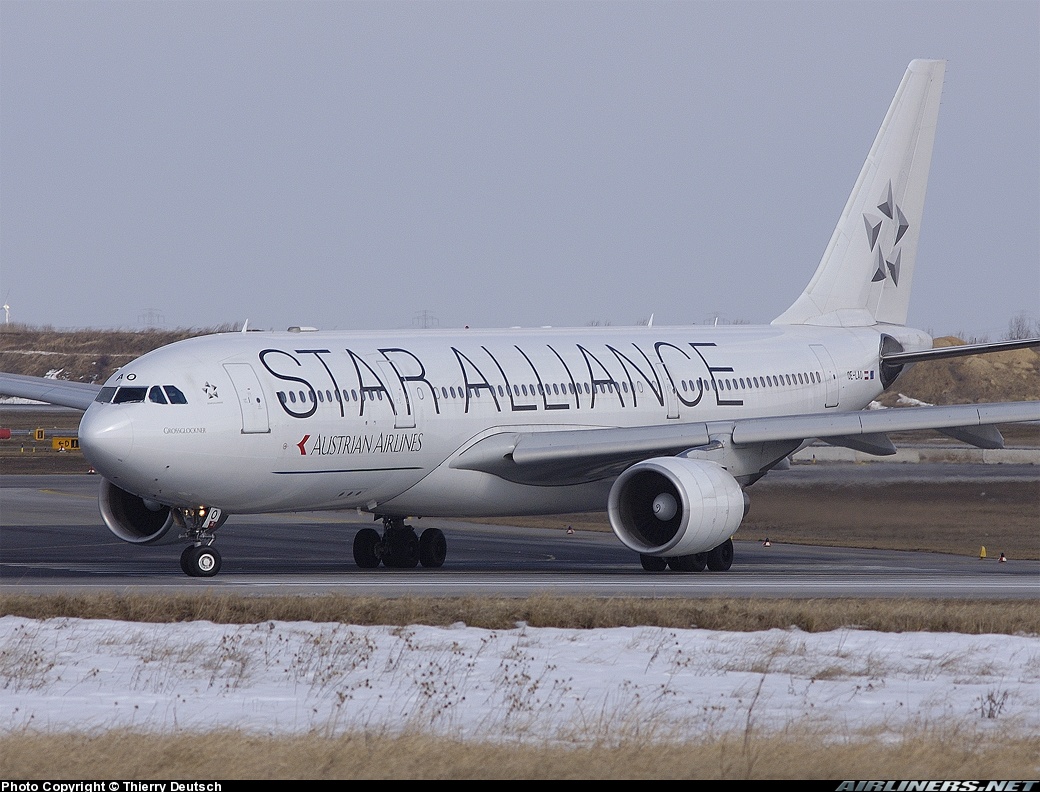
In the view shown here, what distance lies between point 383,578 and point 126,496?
4688mm

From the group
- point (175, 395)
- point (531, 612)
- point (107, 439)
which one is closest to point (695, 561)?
point (175, 395)

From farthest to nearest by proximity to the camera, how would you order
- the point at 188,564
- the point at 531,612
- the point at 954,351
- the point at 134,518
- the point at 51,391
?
1. the point at 954,351
2. the point at 51,391
3. the point at 134,518
4. the point at 188,564
5. the point at 531,612

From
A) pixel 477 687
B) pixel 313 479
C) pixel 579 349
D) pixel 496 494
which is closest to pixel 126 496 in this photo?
pixel 313 479

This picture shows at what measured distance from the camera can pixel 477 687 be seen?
42.7 ft

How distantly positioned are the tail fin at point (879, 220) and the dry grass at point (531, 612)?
16658 mm

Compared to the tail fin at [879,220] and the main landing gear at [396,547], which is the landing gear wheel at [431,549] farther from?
the tail fin at [879,220]

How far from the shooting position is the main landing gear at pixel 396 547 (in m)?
26.8

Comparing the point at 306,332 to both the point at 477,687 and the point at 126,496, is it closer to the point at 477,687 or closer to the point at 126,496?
the point at 126,496

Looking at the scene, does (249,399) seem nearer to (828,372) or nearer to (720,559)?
(720,559)

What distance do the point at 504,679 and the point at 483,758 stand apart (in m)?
2.91

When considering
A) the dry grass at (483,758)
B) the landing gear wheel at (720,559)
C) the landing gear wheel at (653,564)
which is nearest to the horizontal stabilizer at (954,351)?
the landing gear wheel at (720,559)

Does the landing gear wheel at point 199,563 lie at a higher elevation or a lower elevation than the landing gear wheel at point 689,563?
higher

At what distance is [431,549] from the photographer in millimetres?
26984

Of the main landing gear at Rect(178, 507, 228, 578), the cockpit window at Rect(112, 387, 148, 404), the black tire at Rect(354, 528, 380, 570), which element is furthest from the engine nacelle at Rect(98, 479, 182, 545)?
the black tire at Rect(354, 528, 380, 570)
